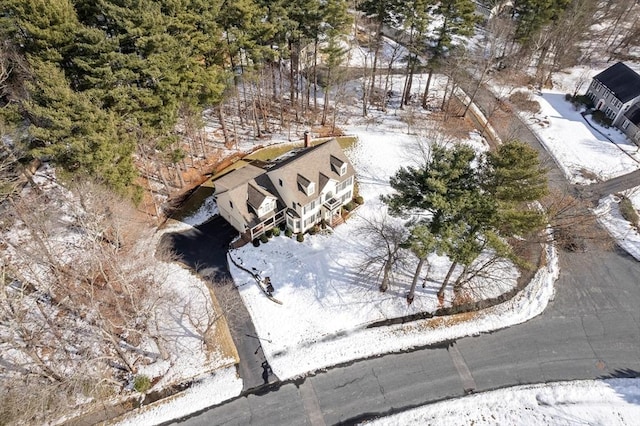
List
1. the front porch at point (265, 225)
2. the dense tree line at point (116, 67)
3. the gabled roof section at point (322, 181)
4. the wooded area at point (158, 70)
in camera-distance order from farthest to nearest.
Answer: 1. the gabled roof section at point (322, 181)
2. the front porch at point (265, 225)
3. the wooded area at point (158, 70)
4. the dense tree line at point (116, 67)

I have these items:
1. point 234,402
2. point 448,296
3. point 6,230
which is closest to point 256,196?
point 234,402

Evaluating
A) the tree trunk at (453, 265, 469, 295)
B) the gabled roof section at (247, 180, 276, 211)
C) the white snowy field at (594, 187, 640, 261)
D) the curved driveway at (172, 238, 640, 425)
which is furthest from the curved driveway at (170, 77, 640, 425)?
the gabled roof section at (247, 180, 276, 211)

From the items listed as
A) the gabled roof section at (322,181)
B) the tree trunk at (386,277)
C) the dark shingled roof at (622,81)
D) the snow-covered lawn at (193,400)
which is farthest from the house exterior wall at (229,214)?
the dark shingled roof at (622,81)

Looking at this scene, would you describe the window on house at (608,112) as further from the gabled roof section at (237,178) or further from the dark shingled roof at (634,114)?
the gabled roof section at (237,178)

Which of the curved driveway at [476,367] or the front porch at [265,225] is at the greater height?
the front porch at [265,225]

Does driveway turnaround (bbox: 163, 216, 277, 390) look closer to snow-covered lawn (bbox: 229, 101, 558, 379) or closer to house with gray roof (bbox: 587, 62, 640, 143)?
snow-covered lawn (bbox: 229, 101, 558, 379)

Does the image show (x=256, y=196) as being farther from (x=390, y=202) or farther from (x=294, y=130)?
(x=294, y=130)
